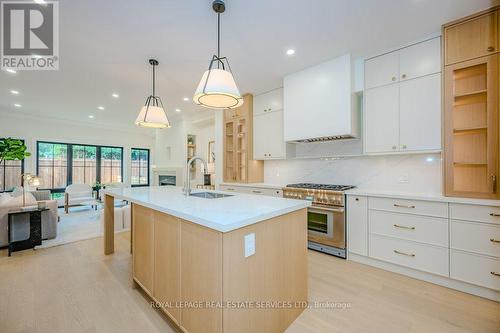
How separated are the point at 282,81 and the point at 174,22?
1.97 meters

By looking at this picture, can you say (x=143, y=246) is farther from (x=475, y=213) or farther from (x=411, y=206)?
(x=475, y=213)

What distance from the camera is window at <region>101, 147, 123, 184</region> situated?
24.7 feet

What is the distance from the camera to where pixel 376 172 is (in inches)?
118

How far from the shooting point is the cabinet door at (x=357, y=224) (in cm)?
260

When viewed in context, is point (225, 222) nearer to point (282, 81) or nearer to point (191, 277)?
point (191, 277)

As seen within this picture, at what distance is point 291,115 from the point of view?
339cm

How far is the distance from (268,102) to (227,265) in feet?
11.0

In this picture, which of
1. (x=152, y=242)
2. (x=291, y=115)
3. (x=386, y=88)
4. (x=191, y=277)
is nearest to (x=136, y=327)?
(x=152, y=242)

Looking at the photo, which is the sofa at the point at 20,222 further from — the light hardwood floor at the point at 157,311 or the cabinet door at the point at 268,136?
the cabinet door at the point at 268,136

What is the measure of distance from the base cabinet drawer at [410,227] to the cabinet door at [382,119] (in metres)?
0.82

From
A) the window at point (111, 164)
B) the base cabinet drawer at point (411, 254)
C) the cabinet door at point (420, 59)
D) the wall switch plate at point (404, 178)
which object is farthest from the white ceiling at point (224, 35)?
the window at point (111, 164)

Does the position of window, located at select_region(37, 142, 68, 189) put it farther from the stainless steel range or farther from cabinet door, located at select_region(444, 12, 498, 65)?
cabinet door, located at select_region(444, 12, 498, 65)

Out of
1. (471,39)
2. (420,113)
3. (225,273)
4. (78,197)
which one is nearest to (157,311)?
(225,273)

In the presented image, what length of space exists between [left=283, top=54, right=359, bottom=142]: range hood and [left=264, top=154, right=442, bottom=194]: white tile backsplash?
0.48 m
